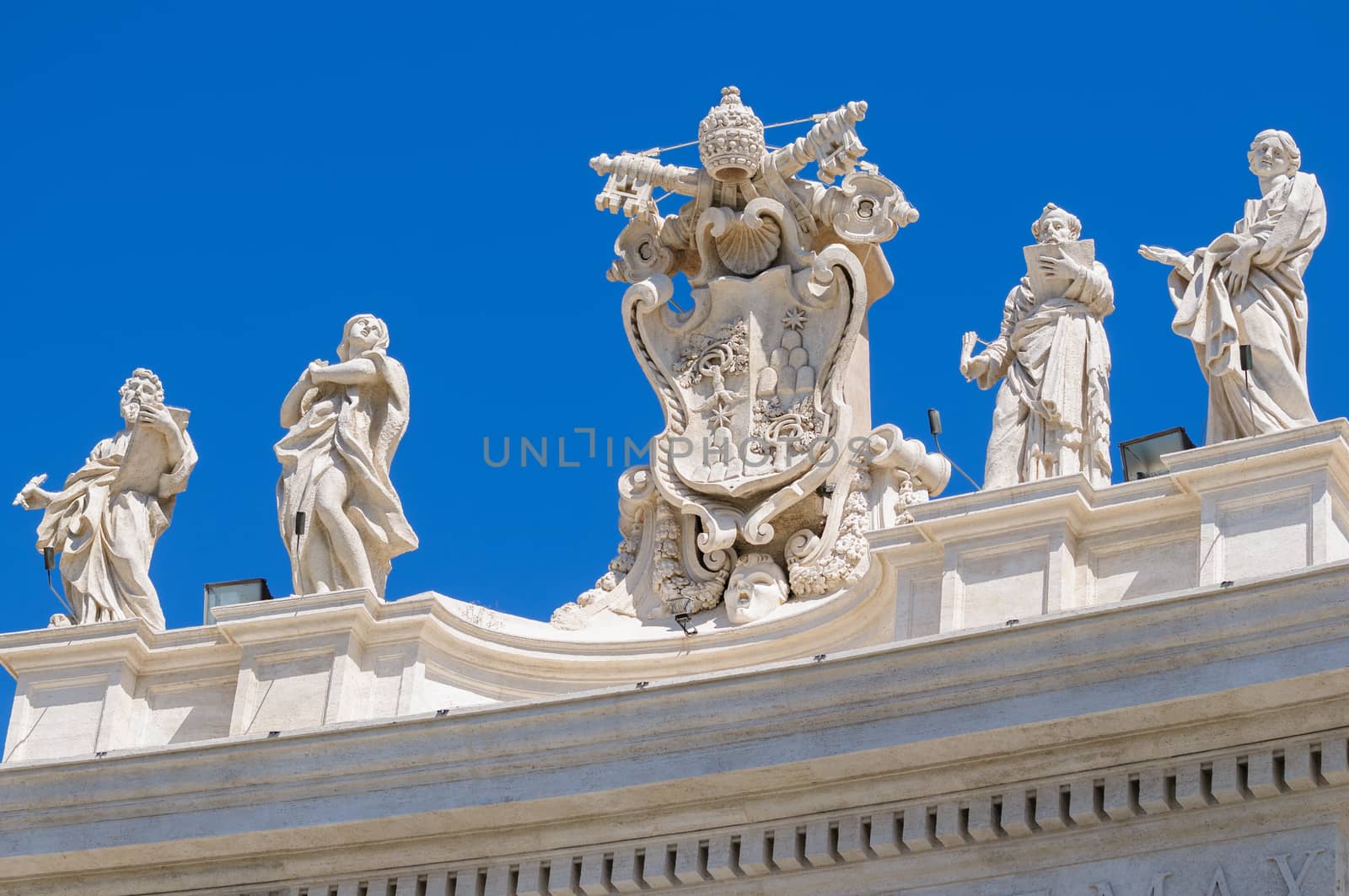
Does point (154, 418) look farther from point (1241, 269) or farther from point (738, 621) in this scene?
point (1241, 269)

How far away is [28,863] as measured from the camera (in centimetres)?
1983

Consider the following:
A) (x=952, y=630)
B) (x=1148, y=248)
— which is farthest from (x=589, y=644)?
(x=1148, y=248)

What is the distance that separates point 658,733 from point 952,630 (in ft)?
5.67

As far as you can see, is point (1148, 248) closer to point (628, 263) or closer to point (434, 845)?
point (628, 263)

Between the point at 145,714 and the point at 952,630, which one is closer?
the point at 952,630

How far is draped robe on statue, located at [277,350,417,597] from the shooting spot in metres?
20.9

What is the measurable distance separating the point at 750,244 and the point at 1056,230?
95.1 inches

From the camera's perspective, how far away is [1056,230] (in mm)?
20047

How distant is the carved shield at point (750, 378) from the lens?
2072cm

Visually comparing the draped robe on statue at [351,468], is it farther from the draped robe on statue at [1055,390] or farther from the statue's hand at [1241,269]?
the statue's hand at [1241,269]

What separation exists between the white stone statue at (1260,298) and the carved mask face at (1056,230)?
0.70 m

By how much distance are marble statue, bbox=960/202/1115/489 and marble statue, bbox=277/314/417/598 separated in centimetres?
375

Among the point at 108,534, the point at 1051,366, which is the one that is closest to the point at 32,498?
the point at 108,534

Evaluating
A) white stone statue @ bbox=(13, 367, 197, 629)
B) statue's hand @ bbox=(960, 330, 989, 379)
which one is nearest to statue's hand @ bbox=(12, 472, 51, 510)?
white stone statue @ bbox=(13, 367, 197, 629)
